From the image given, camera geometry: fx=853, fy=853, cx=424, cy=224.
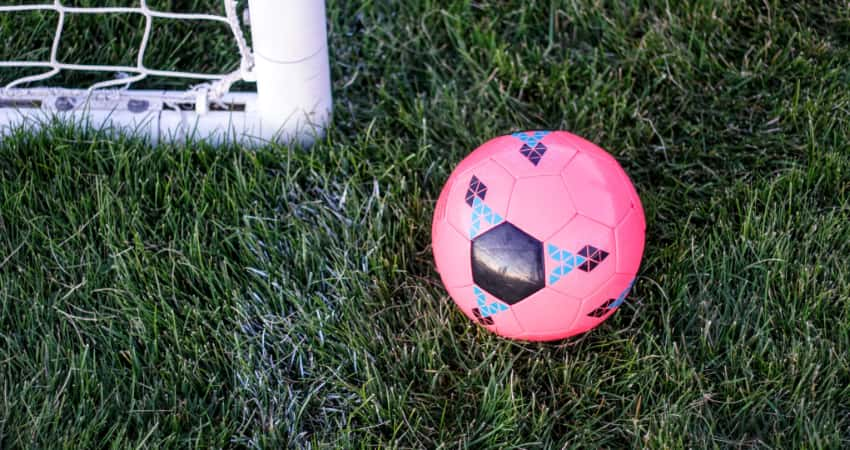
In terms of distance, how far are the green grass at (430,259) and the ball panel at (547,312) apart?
0.19 m

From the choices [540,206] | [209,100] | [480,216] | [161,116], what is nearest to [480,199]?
[480,216]

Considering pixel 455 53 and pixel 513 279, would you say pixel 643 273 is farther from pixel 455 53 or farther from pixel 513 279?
pixel 455 53

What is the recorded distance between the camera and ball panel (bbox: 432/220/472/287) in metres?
2.18

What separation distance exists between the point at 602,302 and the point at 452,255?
0.40m

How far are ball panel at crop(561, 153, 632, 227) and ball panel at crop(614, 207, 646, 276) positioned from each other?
24 millimetres

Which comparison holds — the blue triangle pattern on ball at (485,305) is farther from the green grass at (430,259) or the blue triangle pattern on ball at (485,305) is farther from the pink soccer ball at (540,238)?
the green grass at (430,259)

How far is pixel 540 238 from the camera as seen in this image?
208cm

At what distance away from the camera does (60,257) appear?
Answer: 2588mm

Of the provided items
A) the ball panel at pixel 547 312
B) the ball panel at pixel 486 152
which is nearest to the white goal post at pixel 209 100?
the ball panel at pixel 486 152

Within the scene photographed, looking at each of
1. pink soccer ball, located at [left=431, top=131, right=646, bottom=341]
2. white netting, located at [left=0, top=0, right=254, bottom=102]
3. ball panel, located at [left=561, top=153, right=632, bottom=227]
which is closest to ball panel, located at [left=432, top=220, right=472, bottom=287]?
pink soccer ball, located at [left=431, top=131, right=646, bottom=341]

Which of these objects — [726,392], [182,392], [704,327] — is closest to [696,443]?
[726,392]

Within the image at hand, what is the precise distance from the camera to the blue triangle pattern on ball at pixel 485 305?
7.13ft

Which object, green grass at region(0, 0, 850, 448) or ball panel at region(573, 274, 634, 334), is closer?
ball panel at region(573, 274, 634, 334)

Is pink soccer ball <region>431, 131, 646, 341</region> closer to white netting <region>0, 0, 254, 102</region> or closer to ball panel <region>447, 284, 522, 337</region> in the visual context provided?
ball panel <region>447, 284, 522, 337</region>
